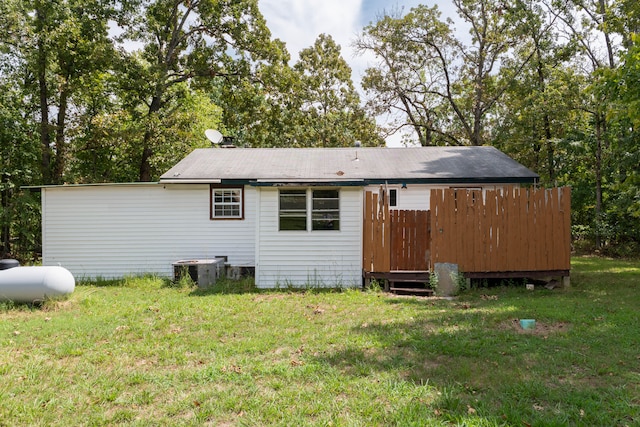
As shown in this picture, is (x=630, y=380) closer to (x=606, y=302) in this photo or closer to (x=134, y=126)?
(x=606, y=302)

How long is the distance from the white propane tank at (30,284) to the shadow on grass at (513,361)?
5445 mm

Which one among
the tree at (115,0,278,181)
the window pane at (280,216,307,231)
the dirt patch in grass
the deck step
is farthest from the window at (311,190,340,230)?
the tree at (115,0,278,181)

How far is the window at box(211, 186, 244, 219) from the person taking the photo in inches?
448

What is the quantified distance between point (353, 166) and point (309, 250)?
13.3ft

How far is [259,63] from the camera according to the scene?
62.3 feet

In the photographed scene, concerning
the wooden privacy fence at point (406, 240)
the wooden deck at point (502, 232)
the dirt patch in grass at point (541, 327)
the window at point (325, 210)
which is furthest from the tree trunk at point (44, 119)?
the dirt patch in grass at point (541, 327)

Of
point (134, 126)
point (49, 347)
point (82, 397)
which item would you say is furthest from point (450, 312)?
point (134, 126)

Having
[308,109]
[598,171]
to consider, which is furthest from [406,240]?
[308,109]

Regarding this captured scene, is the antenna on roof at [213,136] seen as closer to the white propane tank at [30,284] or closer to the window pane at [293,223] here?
the window pane at [293,223]

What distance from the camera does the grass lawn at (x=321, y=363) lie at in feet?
10.9

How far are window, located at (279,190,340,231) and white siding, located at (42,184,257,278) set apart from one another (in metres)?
2.14

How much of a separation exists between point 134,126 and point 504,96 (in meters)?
20.0

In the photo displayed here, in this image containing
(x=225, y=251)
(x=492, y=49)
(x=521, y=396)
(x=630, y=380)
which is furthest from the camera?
(x=492, y=49)

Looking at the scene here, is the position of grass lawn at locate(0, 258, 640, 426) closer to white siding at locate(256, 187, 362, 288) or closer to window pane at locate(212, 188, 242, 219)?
white siding at locate(256, 187, 362, 288)
